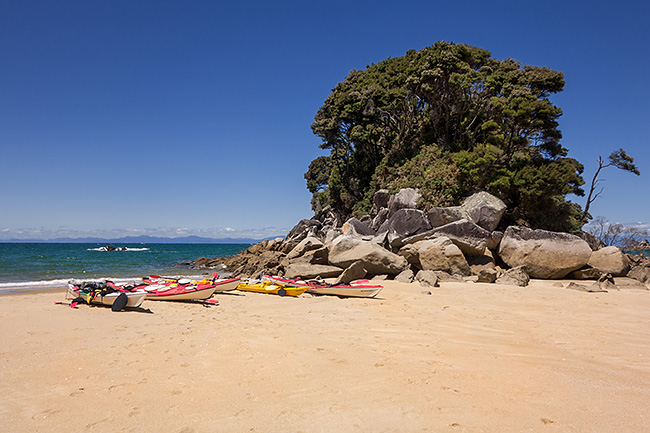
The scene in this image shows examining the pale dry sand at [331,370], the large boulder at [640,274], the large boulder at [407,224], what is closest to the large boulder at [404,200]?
the large boulder at [407,224]

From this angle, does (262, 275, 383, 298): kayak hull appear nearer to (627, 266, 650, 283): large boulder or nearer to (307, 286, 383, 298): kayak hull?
(307, 286, 383, 298): kayak hull

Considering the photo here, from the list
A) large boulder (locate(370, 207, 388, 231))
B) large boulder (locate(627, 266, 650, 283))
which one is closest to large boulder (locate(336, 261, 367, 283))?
large boulder (locate(370, 207, 388, 231))

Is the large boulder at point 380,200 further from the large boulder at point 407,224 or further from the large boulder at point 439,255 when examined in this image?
the large boulder at point 439,255

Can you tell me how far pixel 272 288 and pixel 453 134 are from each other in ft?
59.1

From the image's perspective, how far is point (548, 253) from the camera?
14.5 meters

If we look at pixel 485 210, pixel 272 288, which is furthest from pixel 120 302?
pixel 485 210

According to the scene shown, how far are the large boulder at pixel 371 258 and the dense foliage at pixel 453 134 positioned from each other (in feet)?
16.7

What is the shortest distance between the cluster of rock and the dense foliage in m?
2.03

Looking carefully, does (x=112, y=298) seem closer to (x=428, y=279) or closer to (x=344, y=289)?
(x=344, y=289)

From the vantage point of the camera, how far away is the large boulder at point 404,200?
1936cm

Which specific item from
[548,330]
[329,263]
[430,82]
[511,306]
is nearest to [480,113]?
[430,82]

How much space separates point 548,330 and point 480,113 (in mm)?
19829

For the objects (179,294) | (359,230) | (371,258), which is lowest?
(179,294)

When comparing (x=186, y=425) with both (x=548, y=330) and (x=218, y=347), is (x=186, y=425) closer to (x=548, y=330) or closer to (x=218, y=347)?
(x=218, y=347)
